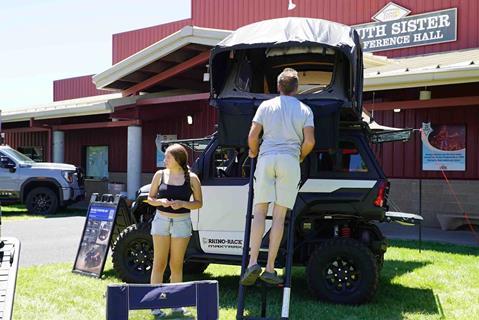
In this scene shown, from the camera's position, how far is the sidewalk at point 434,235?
11453mm

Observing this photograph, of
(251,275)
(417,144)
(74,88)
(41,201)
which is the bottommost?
(41,201)

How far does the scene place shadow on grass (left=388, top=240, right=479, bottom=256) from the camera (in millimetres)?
10211

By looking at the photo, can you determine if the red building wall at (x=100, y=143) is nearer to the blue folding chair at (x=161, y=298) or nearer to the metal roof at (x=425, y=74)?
the metal roof at (x=425, y=74)

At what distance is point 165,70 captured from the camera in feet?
52.4

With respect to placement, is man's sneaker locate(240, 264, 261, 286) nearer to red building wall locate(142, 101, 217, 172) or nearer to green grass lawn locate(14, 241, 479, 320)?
green grass lawn locate(14, 241, 479, 320)

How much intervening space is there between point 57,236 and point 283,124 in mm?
8378

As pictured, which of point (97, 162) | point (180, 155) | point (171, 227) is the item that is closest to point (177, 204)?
point (171, 227)

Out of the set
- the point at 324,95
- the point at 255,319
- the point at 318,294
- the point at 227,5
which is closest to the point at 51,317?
the point at 255,319

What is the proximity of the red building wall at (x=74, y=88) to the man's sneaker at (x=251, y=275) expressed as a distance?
83.2ft

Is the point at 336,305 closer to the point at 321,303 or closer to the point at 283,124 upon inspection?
the point at 321,303

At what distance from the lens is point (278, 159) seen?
527cm

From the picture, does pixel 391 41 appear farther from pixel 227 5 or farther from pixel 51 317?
pixel 51 317

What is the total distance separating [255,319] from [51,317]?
2301mm

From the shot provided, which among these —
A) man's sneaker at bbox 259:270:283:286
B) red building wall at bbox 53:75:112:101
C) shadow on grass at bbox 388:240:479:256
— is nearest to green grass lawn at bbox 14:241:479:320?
shadow on grass at bbox 388:240:479:256
